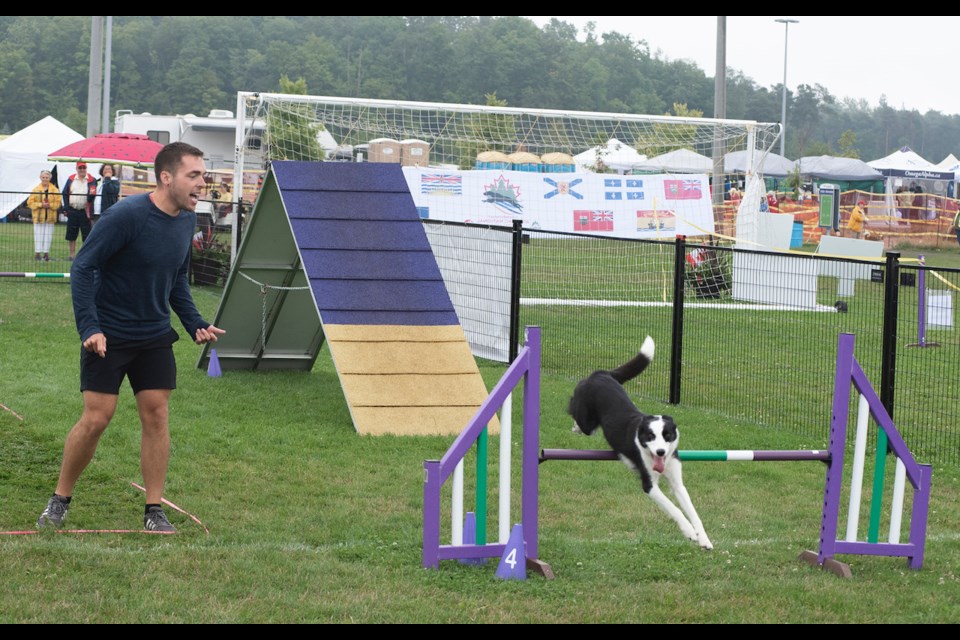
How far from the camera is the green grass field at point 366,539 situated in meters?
4.75

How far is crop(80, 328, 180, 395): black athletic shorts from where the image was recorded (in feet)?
18.8

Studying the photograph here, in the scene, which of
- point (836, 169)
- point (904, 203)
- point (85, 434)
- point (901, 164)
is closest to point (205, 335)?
point (85, 434)

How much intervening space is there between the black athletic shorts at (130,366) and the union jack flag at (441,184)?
13.5m

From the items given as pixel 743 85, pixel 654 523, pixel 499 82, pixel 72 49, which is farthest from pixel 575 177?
pixel 743 85

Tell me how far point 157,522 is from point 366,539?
1065mm

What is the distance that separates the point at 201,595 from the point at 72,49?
114862 mm

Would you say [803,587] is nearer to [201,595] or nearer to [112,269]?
[201,595]

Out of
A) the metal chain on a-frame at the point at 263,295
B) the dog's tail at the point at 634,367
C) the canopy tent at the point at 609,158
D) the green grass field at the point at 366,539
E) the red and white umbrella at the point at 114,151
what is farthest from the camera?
the canopy tent at the point at 609,158

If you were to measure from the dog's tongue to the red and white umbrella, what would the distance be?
2011 cm

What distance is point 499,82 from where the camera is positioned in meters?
111

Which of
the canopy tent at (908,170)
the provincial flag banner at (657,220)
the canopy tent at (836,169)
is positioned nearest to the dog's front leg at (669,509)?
the provincial flag banner at (657,220)

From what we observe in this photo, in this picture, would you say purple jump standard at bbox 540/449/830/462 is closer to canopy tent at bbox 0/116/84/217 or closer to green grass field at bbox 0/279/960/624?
green grass field at bbox 0/279/960/624

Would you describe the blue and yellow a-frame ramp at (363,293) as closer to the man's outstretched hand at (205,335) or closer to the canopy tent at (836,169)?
the man's outstretched hand at (205,335)
